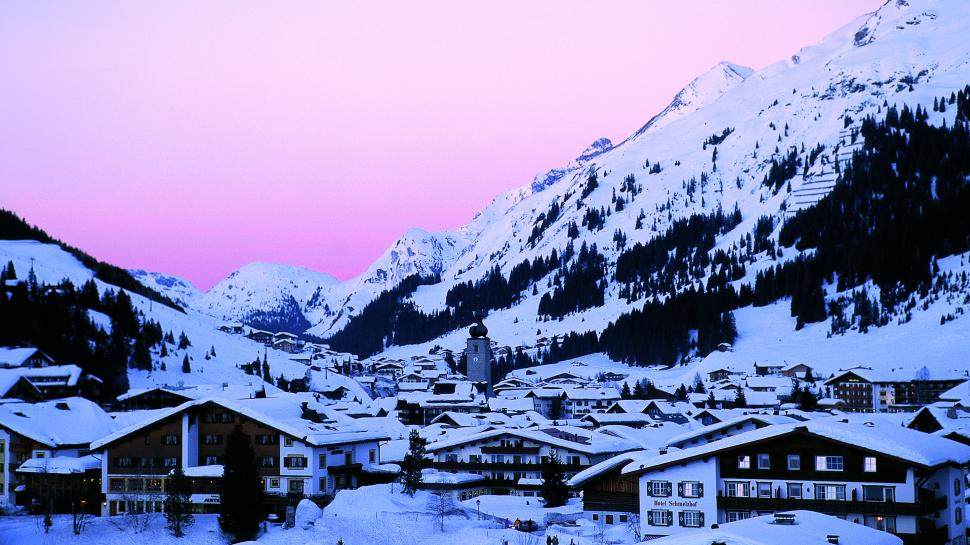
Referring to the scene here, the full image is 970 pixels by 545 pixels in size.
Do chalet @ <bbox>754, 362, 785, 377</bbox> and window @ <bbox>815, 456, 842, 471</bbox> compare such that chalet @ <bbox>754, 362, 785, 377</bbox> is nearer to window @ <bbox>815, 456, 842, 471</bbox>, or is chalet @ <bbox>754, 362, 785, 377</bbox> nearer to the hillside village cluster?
the hillside village cluster

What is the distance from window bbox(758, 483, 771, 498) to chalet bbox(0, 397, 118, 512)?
135 ft

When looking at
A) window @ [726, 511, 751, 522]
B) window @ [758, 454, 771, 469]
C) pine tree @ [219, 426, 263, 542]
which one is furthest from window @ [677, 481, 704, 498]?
pine tree @ [219, 426, 263, 542]

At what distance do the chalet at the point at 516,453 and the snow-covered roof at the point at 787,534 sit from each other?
44.3 metres

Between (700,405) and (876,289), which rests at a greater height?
(876,289)

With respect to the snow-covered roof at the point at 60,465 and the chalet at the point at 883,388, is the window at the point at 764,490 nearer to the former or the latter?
the snow-covered roof at the point at 60,465

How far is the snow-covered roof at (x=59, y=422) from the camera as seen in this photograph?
258ft

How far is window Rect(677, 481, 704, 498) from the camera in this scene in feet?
175

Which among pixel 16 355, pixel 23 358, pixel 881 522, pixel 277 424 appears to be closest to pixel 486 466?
pixel 277 424

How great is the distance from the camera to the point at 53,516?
70812mm

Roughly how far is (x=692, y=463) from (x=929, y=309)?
140 meters

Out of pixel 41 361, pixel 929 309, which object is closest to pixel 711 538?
pixel 41 361

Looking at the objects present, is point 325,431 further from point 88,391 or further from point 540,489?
point 88,391

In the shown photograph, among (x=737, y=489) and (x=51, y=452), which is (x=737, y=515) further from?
(x=51, y=452)

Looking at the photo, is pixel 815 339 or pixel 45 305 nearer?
pixel 45 305
